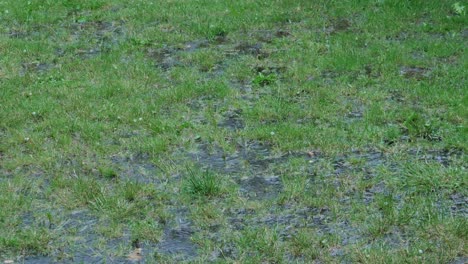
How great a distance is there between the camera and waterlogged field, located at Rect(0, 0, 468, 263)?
4.63 meters

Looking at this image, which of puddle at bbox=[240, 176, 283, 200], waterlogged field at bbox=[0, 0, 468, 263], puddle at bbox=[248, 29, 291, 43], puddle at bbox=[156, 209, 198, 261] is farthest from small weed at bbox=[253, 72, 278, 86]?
puddle at bbox=[156, 209, 198, 261]

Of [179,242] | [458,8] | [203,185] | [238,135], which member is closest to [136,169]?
[203,185]

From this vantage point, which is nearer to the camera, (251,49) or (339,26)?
(251,49)

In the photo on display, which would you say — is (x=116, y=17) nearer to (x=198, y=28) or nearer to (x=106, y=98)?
(x=198, y=28)

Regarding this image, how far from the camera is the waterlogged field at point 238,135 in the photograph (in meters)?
4.63

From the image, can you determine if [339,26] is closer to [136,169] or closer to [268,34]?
[268,34]

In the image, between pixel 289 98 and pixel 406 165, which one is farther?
pixel 289 98

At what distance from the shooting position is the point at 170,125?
20.7 feet

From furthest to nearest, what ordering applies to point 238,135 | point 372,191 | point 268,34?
point 268,34, point 238,135, point 372,191

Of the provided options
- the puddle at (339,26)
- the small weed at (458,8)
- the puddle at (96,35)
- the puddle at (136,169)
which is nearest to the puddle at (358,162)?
the puddle at (136,169)

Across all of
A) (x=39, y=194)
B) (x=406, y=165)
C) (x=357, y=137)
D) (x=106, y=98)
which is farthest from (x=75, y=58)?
(x=406, y=165)

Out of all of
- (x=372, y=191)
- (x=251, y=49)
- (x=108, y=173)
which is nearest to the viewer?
(x=372, y=191)

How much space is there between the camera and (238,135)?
20.1 ft

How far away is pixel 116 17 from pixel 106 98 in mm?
2869
